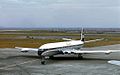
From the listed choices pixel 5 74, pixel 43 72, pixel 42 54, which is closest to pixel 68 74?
pixel 43 72

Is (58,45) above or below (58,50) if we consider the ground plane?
above

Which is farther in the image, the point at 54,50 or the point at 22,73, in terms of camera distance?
the point at 54,50

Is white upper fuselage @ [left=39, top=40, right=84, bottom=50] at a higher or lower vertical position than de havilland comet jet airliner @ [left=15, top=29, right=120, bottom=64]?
higher

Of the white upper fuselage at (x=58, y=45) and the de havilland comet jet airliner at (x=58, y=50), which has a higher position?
the white upper fuselage at (x=58, y=45)

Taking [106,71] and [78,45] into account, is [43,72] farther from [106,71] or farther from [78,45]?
[78,45]

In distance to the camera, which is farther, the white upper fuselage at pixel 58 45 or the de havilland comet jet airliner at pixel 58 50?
the white upper fuselage at pixel 58 45

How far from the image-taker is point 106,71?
34531mm

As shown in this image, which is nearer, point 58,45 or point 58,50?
point 58,50

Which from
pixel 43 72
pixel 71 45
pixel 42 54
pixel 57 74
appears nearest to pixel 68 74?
pixel 57 74

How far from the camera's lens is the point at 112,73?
3281 cm

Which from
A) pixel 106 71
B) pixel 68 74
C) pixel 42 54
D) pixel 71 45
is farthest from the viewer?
pixel 71 45

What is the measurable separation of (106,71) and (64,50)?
557 inches

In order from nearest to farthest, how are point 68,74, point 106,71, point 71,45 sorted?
point 68,74 < point 106,71 < point 71,45

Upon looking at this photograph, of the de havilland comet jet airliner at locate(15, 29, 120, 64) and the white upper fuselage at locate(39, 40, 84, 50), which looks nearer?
the de havilland comet jet airliner at locate(15, 29, 120, 64)
